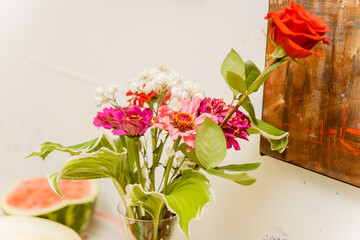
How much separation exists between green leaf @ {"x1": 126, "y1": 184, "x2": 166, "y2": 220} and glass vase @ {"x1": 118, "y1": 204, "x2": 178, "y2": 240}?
2 centimetres

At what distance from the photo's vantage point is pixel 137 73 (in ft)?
3.76

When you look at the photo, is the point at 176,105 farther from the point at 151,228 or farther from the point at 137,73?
the point at 137,73

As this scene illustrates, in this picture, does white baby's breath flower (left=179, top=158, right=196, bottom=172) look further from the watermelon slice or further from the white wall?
the watermelon slice

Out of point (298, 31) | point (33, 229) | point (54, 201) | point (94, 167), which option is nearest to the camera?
point (298, 31)

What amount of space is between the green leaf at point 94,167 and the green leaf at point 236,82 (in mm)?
229

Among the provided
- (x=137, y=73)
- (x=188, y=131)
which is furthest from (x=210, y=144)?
(x=137, y=73)

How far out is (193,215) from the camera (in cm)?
54

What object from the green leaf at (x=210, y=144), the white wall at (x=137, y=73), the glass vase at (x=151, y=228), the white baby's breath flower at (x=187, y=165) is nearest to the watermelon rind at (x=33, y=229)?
the white wall at (x=137, y=73)

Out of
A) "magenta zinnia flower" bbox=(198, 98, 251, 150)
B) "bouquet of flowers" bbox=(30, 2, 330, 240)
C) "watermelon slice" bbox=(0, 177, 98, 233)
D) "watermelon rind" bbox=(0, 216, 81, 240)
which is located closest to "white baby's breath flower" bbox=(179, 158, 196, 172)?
"bouquet of flowers" bbox=(30, 2, 330, 240)

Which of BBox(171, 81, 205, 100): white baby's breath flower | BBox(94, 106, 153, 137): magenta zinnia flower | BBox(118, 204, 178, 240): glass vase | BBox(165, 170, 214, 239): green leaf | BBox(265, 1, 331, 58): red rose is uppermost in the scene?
BBox(265, 1, 331, 58): red rose

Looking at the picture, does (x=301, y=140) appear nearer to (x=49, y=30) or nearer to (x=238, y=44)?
(x=238, y=44)

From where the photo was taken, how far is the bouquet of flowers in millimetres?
495

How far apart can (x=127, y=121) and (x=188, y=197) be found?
0.15 metres

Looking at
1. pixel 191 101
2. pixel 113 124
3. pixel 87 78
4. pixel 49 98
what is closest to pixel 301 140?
pixel 191 101
